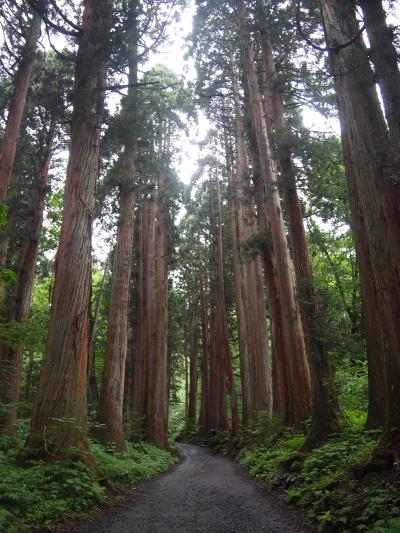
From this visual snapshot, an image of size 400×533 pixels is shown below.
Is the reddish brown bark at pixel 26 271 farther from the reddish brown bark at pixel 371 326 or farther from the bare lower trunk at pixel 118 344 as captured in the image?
the reddish brown bark at pixel 371 326

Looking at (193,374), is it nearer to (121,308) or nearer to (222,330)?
(222,330)

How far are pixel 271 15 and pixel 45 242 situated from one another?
1292 centimetres

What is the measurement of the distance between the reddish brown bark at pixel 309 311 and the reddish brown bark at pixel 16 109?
584cm

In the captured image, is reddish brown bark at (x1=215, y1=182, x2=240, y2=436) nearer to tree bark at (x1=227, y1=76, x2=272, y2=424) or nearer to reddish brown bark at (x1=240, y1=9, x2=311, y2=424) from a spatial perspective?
tree bark at (x1=227, y1=76, x2=272, y2=424)

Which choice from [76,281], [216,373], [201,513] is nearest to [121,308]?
[76,281]

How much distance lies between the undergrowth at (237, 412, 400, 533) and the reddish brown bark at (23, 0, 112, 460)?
10.8ft

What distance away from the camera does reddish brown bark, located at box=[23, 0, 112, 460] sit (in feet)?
20.2

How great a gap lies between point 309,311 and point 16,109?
27.7ft

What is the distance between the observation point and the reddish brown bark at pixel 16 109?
A: 9.39 metres

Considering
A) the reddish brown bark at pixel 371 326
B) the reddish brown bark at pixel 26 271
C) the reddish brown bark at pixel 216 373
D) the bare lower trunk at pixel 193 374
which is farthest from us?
the bare lower trunk at pixel 193 374

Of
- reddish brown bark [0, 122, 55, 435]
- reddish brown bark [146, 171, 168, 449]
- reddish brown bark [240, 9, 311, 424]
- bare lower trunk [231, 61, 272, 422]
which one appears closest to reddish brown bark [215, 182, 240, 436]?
bare lower trunk [231, 61, 272, 422]

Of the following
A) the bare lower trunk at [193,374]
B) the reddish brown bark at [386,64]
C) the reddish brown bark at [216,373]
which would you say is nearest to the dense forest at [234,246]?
the reddish brown bark at [386,64]

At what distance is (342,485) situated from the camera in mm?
4832

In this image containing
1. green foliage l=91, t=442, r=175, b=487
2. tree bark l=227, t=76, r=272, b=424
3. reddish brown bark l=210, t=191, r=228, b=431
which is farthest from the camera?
reddish brown bark l=210, t=191, r=228, b=431
